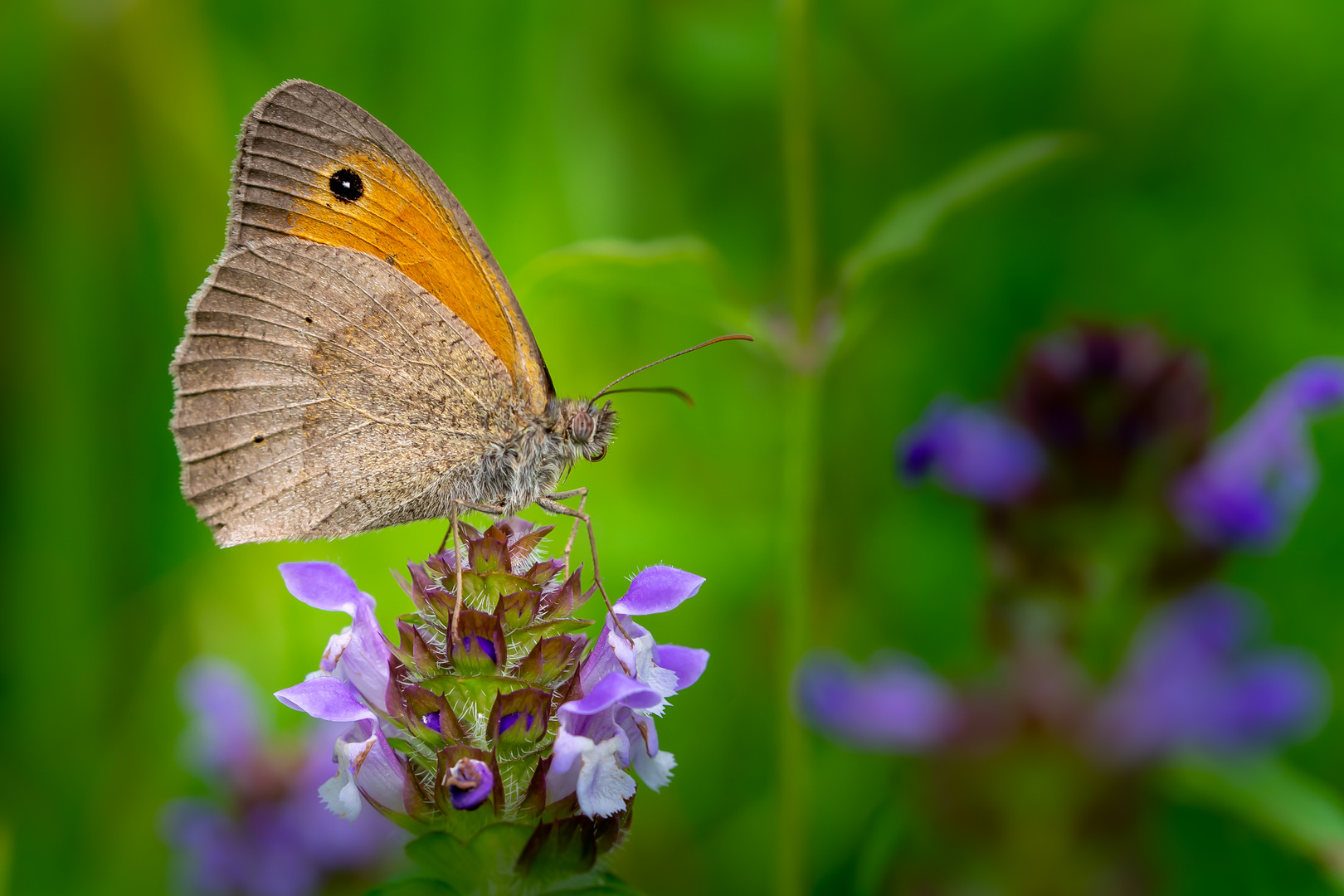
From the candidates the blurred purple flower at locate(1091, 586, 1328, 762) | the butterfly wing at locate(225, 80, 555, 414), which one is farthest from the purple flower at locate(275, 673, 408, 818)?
the blurred purple flower at locate(1091, 586, 1328, 762)

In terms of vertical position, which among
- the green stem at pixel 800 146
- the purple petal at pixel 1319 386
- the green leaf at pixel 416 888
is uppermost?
the green stem at pixel 800 146

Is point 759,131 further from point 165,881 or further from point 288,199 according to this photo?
point 165,881

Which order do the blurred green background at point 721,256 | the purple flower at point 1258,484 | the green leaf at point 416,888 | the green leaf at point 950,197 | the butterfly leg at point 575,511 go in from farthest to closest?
the blurred green background at point 721,256 < the purple flower at point 1258,484 < the green leaf at point 950,197 < the butterfly leg at point 575,511 < the green leaf at point 416,888

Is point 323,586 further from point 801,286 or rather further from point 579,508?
point 801,286

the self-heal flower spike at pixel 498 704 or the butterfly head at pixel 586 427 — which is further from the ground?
the butterfly head at pixel 586 427

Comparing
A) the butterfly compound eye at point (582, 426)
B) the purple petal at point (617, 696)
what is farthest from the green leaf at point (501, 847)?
the butterfly compound eye at point (582, 426)

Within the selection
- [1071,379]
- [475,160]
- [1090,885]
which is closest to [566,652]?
[1090,885]

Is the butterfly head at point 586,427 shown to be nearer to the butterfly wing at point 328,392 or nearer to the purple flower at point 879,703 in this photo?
the butterfly wing at point 328,392
